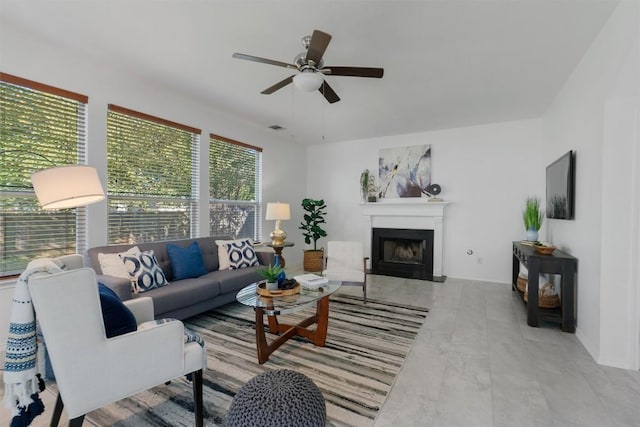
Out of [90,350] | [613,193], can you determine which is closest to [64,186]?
[90,350]

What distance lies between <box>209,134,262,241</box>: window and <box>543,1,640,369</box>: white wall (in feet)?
14.7

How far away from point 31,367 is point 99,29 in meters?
2.60

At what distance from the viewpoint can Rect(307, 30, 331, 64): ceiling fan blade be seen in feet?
6.19

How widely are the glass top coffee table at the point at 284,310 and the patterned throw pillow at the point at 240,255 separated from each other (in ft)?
3.95

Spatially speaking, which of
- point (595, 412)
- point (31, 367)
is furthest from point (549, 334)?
point (31, 367)

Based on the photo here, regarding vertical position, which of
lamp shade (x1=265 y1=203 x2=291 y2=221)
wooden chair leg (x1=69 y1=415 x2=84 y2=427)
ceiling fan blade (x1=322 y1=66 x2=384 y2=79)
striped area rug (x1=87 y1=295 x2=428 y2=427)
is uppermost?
ceiling fan blade (x1=322 y1=66 x2=384 y2=79)

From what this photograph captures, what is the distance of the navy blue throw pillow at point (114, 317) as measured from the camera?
4.90ft

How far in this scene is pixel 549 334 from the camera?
286 centimetres

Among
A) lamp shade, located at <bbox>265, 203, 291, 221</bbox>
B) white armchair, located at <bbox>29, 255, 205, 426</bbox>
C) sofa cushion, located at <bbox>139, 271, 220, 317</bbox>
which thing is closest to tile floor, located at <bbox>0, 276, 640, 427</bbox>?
white armchair, located at <bbox>29, 255, 205, 426</bbox>

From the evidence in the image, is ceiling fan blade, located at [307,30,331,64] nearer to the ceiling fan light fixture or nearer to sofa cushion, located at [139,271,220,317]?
the ceiling fan light fixture

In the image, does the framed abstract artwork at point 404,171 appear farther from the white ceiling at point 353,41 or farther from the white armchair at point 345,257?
the white armchair at point 345,257

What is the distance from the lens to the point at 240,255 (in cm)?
388

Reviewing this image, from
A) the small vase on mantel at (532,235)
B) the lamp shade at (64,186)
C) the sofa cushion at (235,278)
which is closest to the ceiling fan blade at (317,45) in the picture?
the lamp shade at (64,186)

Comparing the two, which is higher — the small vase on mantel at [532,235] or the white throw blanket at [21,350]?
the small vase on mantel at [532,235]
